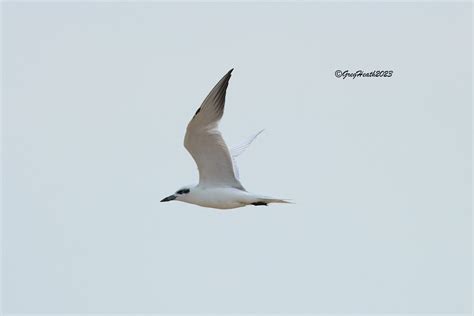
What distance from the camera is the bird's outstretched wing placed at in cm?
1339

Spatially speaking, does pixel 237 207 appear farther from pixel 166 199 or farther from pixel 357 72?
pixel 357 72

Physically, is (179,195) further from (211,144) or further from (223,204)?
(211,144)

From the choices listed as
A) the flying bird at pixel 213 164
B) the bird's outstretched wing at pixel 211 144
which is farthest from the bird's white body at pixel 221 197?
the bird's outstretched wing at pixel 211 144

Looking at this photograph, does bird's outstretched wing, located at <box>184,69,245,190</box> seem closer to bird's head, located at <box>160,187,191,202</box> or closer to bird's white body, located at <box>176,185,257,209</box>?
bird's white body, located at <box>176,185,257,209</box>

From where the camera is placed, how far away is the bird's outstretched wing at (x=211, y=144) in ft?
43.9

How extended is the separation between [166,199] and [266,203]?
57.0 inches

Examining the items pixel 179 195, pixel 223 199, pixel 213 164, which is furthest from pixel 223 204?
pixel 179 195

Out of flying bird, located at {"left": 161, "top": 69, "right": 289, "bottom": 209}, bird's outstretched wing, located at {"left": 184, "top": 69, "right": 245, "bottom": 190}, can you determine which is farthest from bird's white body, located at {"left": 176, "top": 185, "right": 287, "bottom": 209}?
bird's outstretched wing, located at {"left": 184, "top": 69, "right": 245, "bottom": 190}

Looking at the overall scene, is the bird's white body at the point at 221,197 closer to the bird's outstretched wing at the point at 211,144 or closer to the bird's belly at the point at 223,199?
the bird's belly at the point at 223,199

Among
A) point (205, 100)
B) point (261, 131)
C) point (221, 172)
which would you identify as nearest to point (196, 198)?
point (221, 172)

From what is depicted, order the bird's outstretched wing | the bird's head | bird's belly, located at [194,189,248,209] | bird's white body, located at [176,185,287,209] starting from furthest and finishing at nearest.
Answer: the bird's head, bird's belly, located at [194,189,248,209], bird's white body, located at [176,185,287,209], the bird's outstretched wing

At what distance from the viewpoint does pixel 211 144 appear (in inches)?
541

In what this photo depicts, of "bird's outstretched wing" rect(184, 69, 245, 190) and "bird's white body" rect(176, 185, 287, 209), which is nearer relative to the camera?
"bird's outstretched wing" rect(184, 69, 245, 190)

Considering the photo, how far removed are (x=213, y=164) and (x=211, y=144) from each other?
369 millimetres
